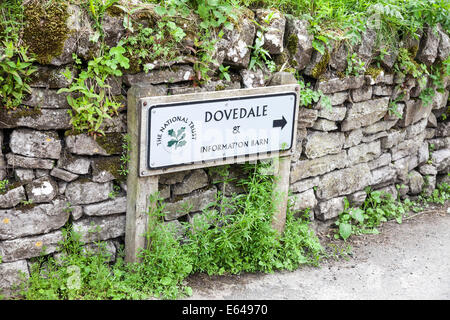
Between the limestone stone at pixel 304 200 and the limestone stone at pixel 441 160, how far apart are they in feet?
7.43

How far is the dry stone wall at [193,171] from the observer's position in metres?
3.48

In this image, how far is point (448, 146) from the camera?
6.60m

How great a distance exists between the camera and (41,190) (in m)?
3.58

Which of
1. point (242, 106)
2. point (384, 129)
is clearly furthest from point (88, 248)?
point (384, 129)

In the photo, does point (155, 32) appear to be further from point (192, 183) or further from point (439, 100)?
point (439, 100)

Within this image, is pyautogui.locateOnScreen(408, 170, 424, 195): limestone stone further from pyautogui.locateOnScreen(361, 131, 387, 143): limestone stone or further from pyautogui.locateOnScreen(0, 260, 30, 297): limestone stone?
pyautogui.locateOnScreen(0, 260, 30, 297): limestone stone

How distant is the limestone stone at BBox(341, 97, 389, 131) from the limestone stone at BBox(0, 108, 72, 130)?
272cm

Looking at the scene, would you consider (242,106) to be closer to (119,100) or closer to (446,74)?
(119,100)

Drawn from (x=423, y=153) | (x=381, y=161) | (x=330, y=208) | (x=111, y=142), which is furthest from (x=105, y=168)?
(x=423, y=153)

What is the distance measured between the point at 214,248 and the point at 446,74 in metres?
3.45

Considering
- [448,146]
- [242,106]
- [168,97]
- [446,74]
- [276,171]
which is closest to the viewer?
[168,97]

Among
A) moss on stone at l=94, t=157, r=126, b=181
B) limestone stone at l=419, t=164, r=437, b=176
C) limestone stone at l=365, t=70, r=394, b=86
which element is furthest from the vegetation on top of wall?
limestone stone at l=419, t=164, r=437, b=176

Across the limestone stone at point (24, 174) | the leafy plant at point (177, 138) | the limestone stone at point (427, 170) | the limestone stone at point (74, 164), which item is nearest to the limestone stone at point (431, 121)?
the limestone stone at point (427, 170)

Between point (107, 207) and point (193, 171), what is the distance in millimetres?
739
